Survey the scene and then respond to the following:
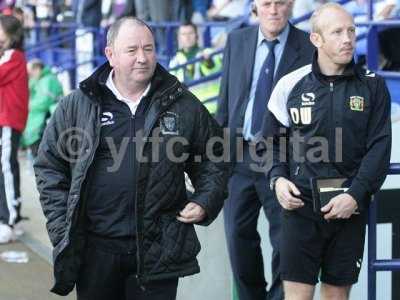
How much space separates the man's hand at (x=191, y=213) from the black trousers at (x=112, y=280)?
26cm

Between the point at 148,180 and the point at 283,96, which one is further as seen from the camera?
the point at 283,96

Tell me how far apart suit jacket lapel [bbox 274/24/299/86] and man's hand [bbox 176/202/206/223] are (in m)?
1.45

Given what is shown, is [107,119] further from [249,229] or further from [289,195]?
[249,229]

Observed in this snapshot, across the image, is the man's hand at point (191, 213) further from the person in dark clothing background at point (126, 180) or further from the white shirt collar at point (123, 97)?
the white shirt collar at point (123, 97)

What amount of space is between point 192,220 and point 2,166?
14.6 feet

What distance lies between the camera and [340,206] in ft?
12.6

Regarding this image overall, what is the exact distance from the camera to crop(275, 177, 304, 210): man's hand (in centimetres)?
398

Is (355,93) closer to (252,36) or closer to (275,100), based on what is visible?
(275,100)

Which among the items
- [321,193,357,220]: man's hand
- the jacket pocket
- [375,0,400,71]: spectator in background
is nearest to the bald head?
[321,193,357,220]: man's hand

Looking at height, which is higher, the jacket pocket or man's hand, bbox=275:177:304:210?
man's hand, bbox=275:177:304:210

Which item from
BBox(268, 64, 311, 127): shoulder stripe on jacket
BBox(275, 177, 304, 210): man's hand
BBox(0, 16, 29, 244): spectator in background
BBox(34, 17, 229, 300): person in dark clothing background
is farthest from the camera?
BBox(0, 16, 29, 244): spectator in background

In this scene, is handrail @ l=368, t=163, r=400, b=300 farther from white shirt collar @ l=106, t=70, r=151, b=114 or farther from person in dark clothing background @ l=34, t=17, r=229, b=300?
white shirt collar @ l=106, t=70, r=151, b=114

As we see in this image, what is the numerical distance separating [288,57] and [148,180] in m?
1.66

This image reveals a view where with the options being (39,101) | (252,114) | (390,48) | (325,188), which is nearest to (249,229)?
(252,114)
